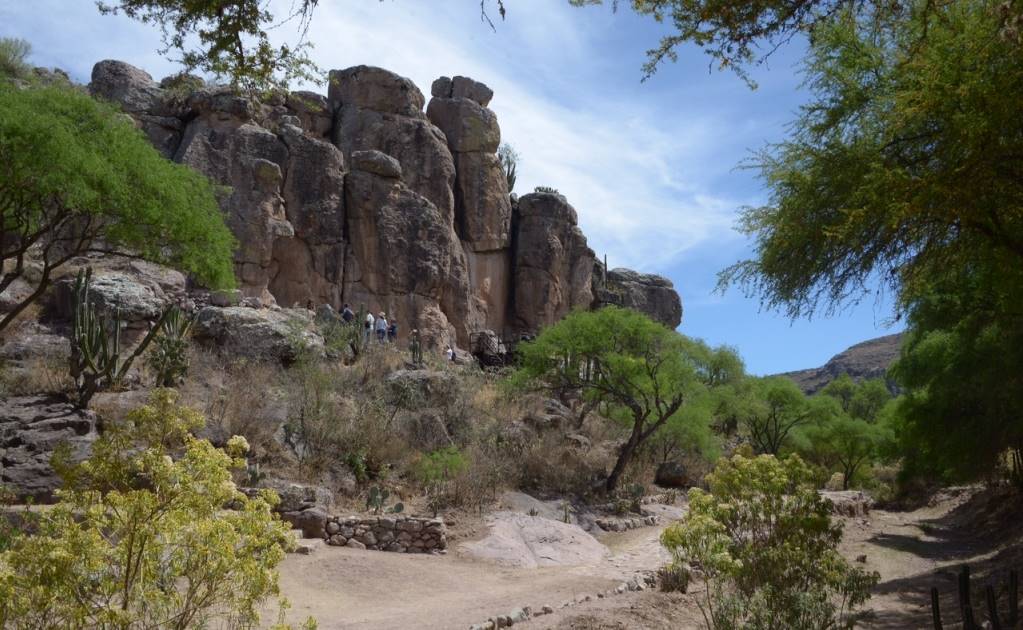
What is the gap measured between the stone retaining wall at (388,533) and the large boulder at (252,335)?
8.20m

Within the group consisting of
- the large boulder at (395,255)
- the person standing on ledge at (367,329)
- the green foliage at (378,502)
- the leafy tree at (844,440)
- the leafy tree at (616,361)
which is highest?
the large boulder at (395,255)

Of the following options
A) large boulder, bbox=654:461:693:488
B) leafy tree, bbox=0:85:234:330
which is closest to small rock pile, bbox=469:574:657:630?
leafy tree, bbox=0:85:234:330

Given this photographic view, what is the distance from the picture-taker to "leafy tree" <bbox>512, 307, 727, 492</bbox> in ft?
79.1

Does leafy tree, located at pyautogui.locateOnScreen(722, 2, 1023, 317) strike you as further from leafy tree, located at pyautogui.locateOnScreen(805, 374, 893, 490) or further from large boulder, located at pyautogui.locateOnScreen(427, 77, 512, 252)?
large boulder, located at pyautogui.locateOnScreen(427, 77, 512, 252)

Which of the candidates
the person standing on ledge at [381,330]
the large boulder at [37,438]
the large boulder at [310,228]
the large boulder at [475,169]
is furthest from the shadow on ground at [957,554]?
the large boulder at [475,169]

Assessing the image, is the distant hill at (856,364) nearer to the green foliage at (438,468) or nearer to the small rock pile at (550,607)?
the green foliage at (438,468)

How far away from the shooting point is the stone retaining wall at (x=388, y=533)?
46.3 ft

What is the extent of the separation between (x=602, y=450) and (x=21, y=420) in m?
16.7

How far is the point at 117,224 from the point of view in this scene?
1130cm

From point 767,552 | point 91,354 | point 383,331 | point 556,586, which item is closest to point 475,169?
point 383,331

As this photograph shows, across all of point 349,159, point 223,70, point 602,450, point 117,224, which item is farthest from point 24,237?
point 349,159

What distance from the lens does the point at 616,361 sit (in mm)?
23812

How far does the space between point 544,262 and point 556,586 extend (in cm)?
3164

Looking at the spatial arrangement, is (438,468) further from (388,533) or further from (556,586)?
(556,586)
